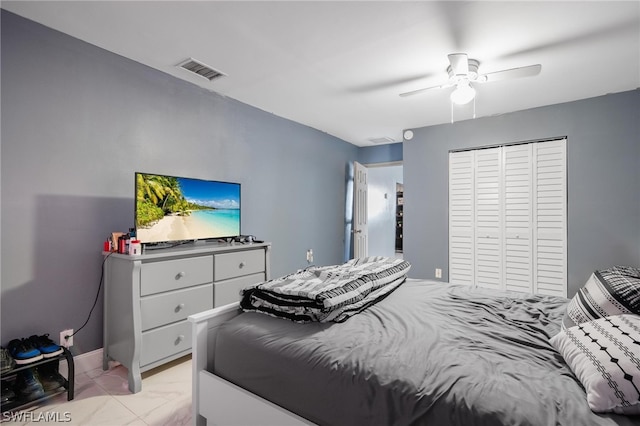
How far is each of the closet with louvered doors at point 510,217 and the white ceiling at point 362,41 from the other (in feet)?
2.64

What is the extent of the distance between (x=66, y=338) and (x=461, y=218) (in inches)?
169

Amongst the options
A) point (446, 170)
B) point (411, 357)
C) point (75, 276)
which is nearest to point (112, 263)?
point (75, 276)

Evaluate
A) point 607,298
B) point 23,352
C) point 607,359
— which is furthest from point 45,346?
point 607,298

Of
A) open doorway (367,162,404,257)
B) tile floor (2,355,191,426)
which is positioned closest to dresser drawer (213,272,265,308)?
tile floor (2,355,191,426)

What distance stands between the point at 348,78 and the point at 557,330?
2470 millimetres

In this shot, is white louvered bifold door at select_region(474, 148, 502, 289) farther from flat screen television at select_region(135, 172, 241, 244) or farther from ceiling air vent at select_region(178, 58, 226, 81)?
ceiling air vent at select_region(178, 58, 226, 81)

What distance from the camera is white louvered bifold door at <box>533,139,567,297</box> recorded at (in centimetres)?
364

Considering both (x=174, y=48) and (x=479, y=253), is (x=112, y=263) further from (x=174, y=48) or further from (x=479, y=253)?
(x=479, y=253)

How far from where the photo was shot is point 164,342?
233 centimetres

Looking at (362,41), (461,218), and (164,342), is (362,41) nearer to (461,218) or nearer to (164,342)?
(164,342)

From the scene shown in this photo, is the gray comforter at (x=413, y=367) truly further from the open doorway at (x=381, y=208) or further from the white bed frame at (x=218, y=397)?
the open doorway at (x=381, y=208)

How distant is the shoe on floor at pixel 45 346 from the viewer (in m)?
1.97

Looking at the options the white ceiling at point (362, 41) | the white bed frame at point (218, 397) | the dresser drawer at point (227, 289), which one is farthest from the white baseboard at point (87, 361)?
the white ceiling at point (362, 41)

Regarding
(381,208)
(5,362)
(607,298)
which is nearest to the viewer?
(607,298)
